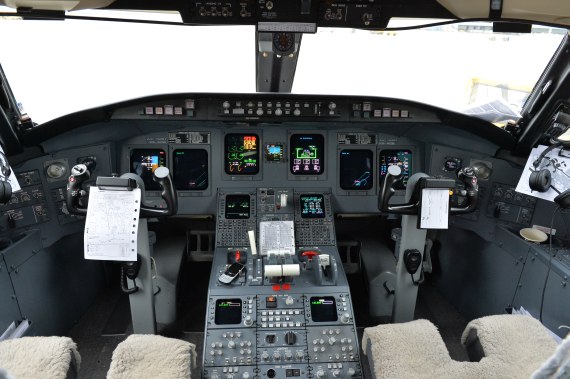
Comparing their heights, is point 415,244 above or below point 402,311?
above

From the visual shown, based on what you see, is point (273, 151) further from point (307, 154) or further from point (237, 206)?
point (237, 206)

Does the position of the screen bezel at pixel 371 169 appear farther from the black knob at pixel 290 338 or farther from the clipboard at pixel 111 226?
the clipboard at pixel 111 226

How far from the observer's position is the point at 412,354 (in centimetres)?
197

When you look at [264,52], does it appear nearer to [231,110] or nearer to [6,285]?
[231,110]

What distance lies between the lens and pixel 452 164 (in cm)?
328

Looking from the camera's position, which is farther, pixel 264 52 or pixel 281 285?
pixel 264 52

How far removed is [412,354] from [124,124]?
2407 mm

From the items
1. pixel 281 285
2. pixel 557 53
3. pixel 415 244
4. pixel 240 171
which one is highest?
pixel 557 53

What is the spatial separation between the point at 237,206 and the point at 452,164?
1.63m

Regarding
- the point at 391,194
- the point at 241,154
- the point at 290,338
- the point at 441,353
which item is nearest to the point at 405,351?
the point at 441,353

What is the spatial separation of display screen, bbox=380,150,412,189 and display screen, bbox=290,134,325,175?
466mm

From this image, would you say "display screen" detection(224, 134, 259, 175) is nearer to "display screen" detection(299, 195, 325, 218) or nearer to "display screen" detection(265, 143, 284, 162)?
"display screen" detection(265, 143, 284, 162)

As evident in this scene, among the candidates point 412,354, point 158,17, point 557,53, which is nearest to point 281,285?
point 412,354

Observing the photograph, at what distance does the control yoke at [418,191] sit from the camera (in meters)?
2.27
